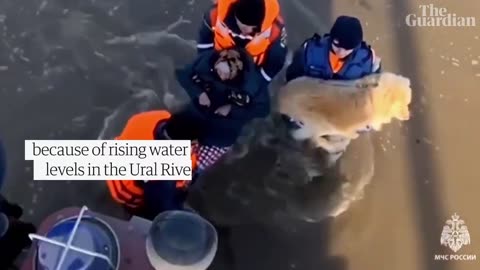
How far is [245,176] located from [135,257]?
0.45m

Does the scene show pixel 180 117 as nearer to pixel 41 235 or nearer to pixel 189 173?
pixel 189 173

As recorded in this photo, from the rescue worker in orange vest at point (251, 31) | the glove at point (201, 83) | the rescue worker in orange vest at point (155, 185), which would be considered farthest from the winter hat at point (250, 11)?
the rescue worker in orange vest at point (155, 185)

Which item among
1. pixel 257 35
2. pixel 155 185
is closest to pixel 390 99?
pixel 257 35

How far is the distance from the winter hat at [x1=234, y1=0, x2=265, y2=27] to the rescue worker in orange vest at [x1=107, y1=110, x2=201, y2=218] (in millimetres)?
246

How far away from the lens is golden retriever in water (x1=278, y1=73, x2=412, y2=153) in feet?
5.91

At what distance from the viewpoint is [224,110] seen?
1769mm

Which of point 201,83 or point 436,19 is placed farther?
point 436,19

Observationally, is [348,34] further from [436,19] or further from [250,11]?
[436,19]

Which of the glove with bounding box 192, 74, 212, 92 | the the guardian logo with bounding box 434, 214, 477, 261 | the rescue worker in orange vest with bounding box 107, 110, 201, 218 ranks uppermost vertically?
the glove with bounding box 192, 74, 212, 92

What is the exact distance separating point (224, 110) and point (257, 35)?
169 millimetres

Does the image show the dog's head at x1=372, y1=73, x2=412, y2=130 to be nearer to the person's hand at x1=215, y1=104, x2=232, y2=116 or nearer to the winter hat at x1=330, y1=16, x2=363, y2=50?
the winter hat at x1=330, y1=16, x2=363, y2=50

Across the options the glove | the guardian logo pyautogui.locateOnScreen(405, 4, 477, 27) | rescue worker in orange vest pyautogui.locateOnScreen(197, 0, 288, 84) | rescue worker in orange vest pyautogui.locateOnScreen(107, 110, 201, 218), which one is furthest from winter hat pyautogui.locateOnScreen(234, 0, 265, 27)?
the guardian logo pyautogui.locateOnScreen(405, 4, 477, 27)

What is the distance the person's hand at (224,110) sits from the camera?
1.76m

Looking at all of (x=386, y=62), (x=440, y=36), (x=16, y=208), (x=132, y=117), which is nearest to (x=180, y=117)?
(x=132, y=117)
